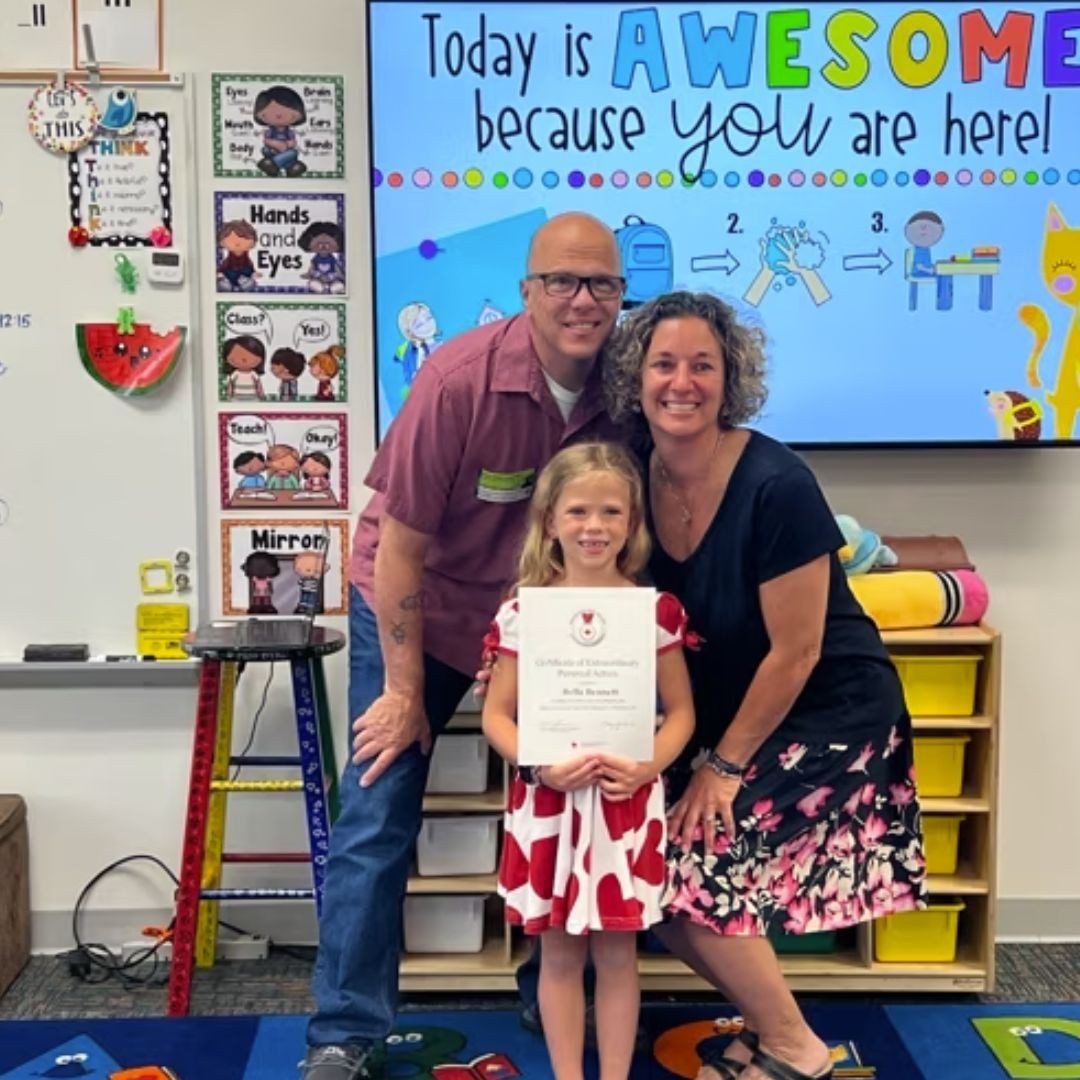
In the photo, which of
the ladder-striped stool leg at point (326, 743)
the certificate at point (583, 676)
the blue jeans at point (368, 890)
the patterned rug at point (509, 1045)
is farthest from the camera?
the ladder-striped stool leg at point (326, 743)

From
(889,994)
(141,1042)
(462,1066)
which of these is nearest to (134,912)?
(141,1042)

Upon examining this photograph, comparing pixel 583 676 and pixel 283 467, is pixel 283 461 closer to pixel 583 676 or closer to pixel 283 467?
pixel 283 467

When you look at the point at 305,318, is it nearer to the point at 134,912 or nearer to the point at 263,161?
the point at 263,161

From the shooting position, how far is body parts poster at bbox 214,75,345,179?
2451 millimetres

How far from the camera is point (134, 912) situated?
8.75 ft

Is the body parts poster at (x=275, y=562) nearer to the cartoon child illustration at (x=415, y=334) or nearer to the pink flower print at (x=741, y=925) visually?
the cartoon child illustration at (x=415, y=334)

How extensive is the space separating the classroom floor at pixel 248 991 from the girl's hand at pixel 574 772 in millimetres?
838

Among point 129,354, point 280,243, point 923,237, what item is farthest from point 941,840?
point 129,354

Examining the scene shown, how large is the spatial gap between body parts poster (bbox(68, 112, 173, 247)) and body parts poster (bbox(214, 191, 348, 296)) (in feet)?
0.39

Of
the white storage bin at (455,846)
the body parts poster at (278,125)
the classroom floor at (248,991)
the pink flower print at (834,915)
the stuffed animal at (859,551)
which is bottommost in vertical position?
the classroom floor at (248,991)

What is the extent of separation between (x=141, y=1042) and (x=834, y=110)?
7.12 feet

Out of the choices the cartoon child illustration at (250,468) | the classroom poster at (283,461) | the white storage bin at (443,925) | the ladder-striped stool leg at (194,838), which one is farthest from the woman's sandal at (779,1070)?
the cartoon child illustration at (250,468)

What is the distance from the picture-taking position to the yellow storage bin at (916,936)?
7.98 ft

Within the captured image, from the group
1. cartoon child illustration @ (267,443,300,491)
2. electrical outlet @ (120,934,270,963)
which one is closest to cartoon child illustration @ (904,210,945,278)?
cartoon child illustration @ (267,443,300,491)
